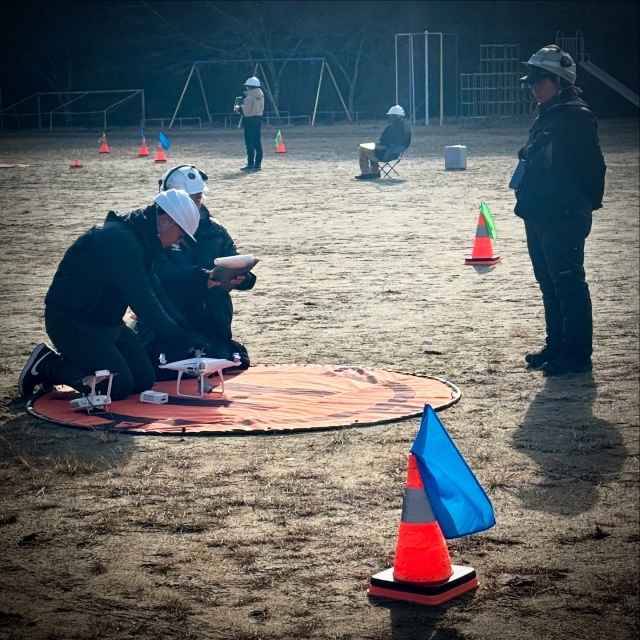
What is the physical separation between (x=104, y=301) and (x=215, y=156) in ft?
76.6

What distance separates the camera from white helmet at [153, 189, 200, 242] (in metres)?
7.52

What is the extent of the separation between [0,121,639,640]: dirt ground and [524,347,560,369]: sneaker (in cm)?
14

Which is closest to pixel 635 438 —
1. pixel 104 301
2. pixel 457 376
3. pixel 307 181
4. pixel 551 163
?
pixel 457 376

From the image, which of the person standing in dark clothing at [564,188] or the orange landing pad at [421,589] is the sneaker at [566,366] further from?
the orange landing pad at [421,589]

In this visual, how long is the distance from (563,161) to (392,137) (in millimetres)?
16319

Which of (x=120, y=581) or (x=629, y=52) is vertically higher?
(x=629, y=52)

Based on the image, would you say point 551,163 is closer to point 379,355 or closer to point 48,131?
point 379,355

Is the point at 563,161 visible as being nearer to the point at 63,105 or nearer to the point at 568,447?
the point at 568,447

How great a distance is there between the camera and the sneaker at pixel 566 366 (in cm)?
862

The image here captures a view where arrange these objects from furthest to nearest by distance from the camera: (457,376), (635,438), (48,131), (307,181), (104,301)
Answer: (48,131), (307,181), (457,376), (104,301), (635,438)

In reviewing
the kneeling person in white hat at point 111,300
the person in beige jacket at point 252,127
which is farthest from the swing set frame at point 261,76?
the kneeling person in white hat at point 111,300

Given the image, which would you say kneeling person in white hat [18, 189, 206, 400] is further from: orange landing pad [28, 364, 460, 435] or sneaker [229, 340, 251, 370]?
sneaker [229, 340, 251, 370]

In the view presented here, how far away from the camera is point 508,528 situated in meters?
5.57

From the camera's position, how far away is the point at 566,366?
8648mm
